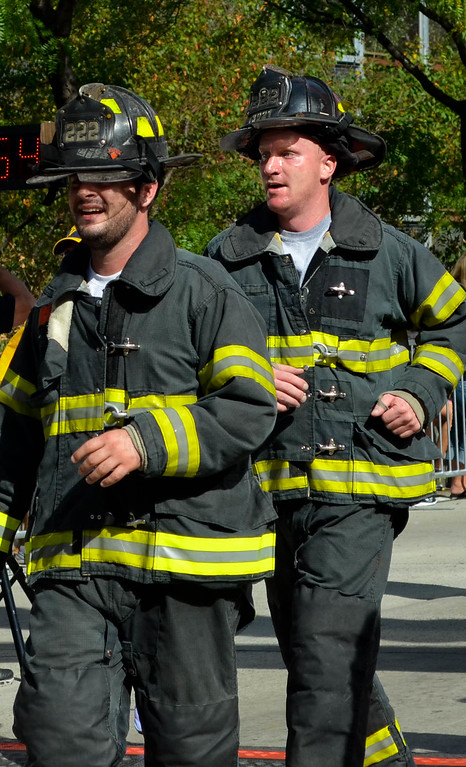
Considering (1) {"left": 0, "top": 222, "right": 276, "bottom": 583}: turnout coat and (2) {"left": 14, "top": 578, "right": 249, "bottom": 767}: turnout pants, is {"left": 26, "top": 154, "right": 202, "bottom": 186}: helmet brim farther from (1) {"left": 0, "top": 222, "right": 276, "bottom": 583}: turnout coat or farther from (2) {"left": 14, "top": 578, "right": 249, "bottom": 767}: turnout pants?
(2) {"left": 14, "top": 578, "right": 249, "bottom": 767}: turnout pants

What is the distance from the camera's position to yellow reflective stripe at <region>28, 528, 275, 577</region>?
3150 mm

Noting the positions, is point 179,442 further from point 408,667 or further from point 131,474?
point 408,667

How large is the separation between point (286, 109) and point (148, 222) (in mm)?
819

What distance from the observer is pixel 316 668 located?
383cm

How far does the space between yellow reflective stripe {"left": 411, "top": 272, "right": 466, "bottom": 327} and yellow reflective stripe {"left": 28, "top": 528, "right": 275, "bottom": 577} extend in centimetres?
115

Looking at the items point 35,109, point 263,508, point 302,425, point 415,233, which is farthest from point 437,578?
point 415,233

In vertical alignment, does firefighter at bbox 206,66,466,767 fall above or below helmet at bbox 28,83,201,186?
below

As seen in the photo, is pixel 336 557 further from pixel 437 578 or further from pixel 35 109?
pixel 35 109

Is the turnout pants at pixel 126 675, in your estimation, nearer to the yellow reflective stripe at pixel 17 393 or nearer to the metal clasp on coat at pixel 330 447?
the yellow reflective stripe at pixel 17 393

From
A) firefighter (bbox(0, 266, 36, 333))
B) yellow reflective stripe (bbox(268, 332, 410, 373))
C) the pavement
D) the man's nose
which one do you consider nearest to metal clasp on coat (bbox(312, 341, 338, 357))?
yellow reflective stripe (bbox(268, 332, 410, 373))

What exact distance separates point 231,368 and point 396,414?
928 mm

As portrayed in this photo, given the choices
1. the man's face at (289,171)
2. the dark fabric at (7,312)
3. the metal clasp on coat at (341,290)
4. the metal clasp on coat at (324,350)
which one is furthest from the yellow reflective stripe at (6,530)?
the dark fabric at (7,312)

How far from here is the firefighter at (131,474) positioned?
3121 mm

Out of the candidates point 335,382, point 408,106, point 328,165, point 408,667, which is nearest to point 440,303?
point 335,382
